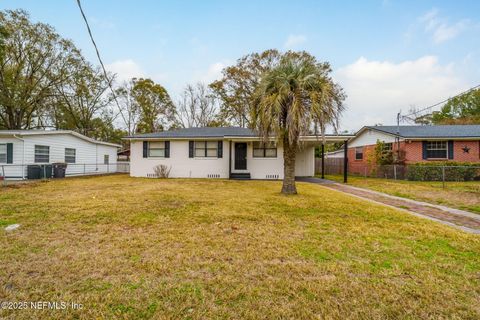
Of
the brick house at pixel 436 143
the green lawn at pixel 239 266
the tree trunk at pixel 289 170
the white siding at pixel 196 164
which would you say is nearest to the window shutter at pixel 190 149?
the white siding at pixel 196 164

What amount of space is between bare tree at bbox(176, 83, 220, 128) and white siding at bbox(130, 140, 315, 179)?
15042 millimetres

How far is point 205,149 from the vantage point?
15227mm

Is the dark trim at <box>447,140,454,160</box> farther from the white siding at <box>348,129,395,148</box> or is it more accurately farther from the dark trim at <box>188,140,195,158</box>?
the dark trim at <box>188,140,195,158</box>

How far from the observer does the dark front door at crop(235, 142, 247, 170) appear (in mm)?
15128

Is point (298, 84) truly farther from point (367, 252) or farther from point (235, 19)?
point (235, 19)

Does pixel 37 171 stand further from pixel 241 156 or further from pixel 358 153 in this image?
pixel 358 153

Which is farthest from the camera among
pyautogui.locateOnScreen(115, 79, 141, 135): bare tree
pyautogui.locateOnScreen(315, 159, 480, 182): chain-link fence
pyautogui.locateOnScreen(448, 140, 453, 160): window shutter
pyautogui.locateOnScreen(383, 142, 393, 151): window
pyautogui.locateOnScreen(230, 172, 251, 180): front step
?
pyautogui.locateOnScreen(115, 79, 141, 135): bare tree

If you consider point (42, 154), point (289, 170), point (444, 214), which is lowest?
point (444, 214)

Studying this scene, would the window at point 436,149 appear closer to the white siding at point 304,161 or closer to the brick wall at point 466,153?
the brick wall at point 466,153

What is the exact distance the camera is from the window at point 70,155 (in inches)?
678

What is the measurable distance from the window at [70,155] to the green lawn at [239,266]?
13.8 m

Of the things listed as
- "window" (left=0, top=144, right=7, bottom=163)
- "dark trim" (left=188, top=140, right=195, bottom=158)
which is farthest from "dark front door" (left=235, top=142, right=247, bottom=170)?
"window" (left=0, top=144, right=7, bottom=163)

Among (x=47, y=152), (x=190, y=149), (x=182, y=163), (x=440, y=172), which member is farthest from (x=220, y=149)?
(x=440, y=172)

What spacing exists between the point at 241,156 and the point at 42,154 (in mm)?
13154
